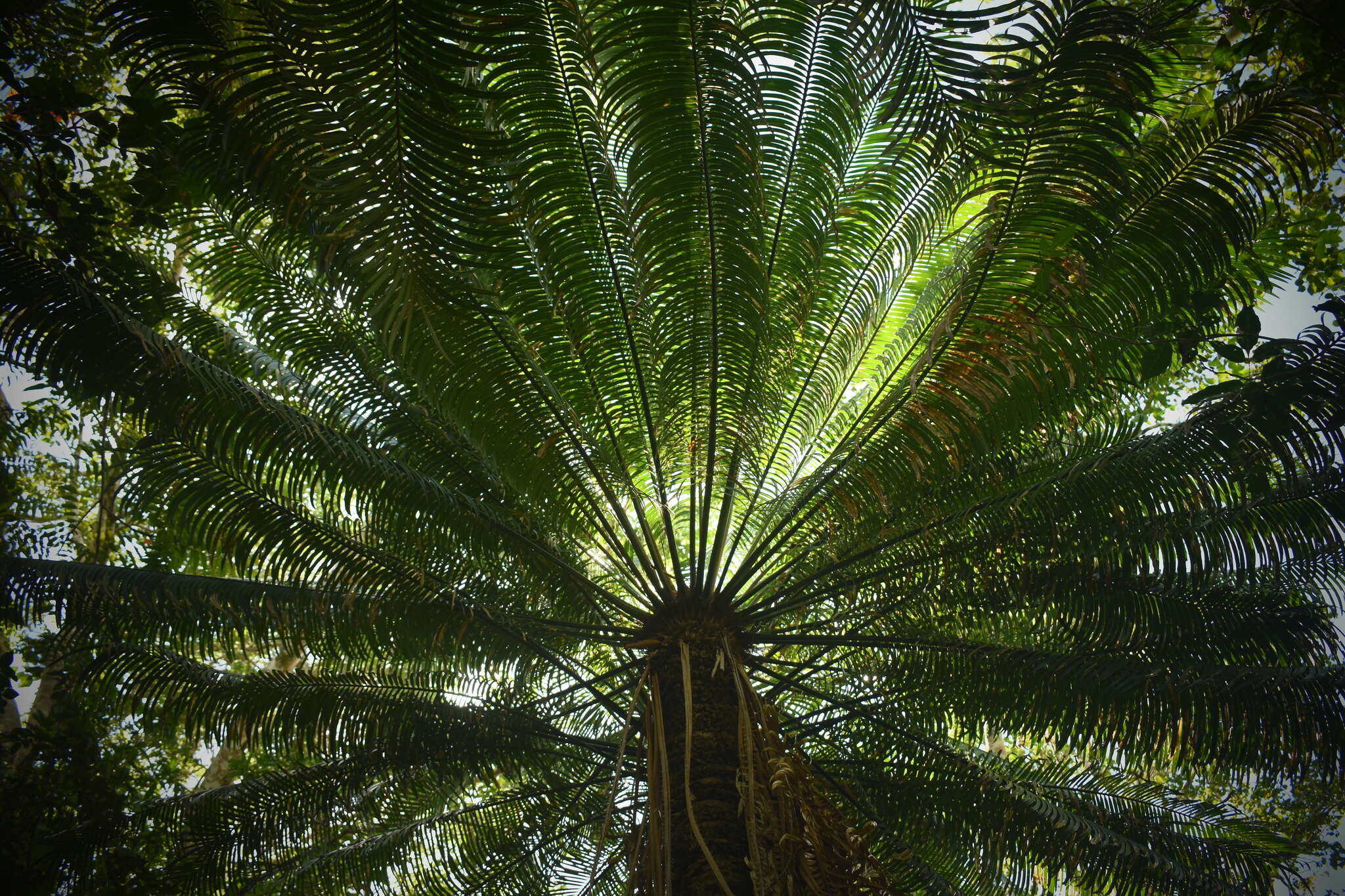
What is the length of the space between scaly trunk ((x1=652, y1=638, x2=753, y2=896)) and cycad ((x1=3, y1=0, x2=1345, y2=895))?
0.03 m

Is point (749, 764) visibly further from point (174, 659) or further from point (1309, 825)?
point (1309, 825)

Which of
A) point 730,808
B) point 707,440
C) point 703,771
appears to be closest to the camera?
A: point 730,808

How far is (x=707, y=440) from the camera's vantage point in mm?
6785

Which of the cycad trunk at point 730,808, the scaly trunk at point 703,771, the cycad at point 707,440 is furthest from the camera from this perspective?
the scaly trunk at point 703,771

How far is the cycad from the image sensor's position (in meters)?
4.05

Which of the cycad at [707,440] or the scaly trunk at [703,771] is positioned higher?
the cycad at [707,440]

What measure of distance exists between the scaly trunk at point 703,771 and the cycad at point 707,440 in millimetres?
28

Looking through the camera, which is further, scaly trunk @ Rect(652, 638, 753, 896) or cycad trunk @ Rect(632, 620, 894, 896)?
scaly trunk @ Rect(652, 638, 753, 896)

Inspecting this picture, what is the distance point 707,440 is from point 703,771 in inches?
98.0

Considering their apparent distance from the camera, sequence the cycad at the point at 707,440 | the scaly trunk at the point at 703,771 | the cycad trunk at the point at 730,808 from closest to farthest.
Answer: the cycad at the point at 707,440, the cycad trunk at the point at 730,808, the scaly trunk at the point at 703,771

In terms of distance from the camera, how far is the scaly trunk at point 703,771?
14.9 feet

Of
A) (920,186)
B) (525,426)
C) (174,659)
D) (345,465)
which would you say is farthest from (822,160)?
(174,659)

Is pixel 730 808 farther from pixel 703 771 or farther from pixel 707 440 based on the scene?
pixel 707 440

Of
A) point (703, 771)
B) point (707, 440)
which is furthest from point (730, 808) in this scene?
point (707, 440)
